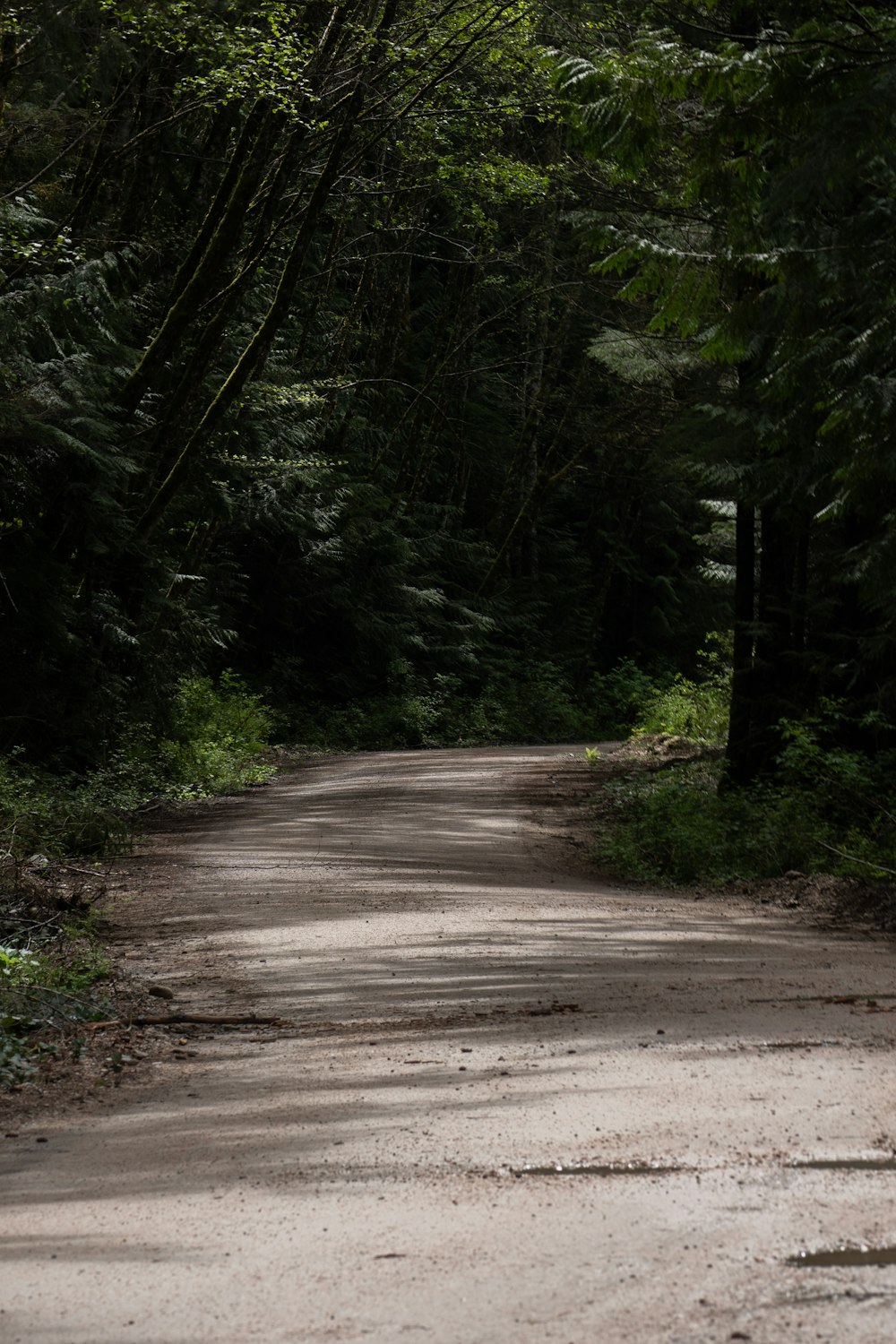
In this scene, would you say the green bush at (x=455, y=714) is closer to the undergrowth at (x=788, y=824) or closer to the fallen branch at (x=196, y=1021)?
the undergrowth at (x=788, y=824)

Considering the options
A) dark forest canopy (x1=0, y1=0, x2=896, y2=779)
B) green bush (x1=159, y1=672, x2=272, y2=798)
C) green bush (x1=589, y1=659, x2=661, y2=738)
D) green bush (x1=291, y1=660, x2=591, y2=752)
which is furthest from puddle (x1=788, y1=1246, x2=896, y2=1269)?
green bush (x1=589, y1=659, x2=661, y2=738)

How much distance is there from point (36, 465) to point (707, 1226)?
46.2 ft

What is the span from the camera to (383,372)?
3503 cm

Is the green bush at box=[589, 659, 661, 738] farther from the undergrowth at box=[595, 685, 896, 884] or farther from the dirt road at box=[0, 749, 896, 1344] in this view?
the dirt road at box=[0, 749, 896, 1344]

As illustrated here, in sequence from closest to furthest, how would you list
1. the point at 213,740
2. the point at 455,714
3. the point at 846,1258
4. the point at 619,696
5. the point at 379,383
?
the point at 846,1258 → the point at 213,740 → the point at 455,714 → the point at 379,383 → the point at 619,696

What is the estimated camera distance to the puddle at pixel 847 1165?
4.09 metres

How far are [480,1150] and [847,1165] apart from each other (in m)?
1.16

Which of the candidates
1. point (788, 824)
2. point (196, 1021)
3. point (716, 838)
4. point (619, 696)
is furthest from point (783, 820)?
point (619, 696)

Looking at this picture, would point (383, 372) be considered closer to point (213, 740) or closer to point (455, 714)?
point (455, 714)

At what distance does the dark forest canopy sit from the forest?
6 cm

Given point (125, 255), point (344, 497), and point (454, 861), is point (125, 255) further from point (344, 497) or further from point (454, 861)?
point (344, 497)

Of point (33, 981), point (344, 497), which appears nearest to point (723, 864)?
point (33, 981)

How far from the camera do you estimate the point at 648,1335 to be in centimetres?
300

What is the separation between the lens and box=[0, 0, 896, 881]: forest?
9.39 meters
